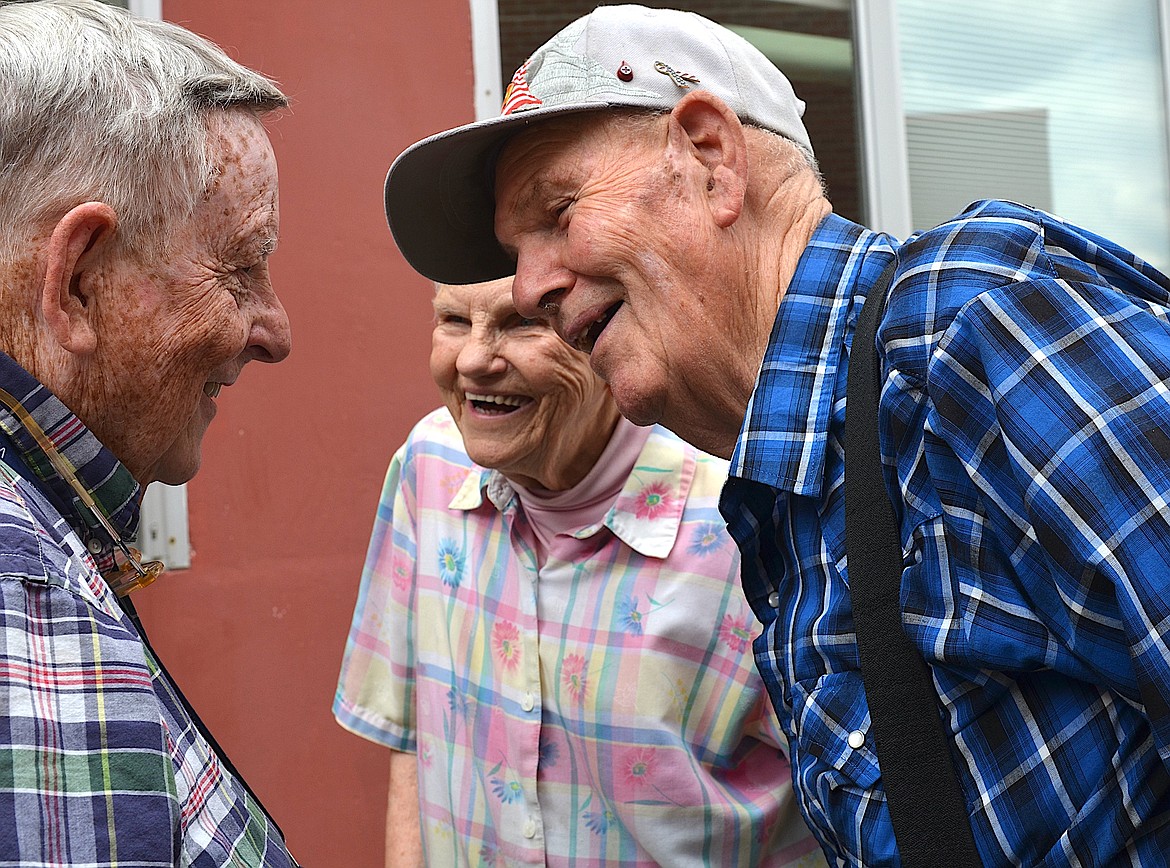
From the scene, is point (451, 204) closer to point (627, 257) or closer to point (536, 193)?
point (536, 193)

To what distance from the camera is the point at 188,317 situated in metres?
1.50

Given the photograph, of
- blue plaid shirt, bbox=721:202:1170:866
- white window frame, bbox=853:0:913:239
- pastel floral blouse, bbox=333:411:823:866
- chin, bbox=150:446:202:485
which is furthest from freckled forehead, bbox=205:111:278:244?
white window frame, bbox=853:0:913:239

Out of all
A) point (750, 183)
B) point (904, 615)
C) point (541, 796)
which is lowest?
point (541, 796)

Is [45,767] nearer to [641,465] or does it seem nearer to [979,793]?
[979,793]

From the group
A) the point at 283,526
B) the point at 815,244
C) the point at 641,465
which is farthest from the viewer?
the point at 283,526

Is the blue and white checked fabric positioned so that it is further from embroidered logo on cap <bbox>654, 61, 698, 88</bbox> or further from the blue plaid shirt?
embroidered logo on cap <bbox>654, 61, 698, 88</bbox>

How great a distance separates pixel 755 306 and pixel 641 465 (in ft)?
→ 2.17

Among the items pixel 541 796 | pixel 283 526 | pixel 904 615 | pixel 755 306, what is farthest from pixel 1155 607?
pixel 283 526

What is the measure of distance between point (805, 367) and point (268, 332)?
2.46 feet

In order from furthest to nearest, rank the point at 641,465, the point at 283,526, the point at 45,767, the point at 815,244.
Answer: the point at 283,526 → the point at 641,465 → the point at 815,244 → the point at 45,767

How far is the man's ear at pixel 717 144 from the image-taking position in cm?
166

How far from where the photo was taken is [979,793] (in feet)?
4.22

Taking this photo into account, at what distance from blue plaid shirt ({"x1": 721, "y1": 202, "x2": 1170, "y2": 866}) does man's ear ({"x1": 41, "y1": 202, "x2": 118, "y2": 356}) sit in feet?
2.86

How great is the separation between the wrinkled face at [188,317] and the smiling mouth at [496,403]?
681 mm
